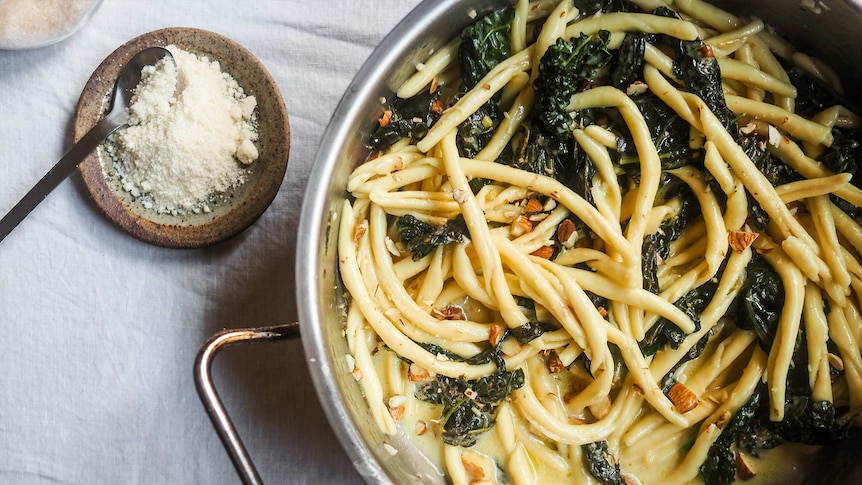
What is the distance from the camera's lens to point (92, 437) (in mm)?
3180

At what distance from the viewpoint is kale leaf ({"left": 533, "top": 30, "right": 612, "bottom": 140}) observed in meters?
2.58

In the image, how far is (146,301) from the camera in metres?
3.20

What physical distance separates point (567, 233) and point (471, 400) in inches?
30.2

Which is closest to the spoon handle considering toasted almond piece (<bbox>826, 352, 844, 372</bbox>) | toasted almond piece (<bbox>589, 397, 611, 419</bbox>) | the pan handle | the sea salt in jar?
the sea salt in jar

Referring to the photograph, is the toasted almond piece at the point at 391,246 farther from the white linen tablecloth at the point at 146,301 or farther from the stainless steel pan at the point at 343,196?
the white linen tablecloth at the point at 146,301

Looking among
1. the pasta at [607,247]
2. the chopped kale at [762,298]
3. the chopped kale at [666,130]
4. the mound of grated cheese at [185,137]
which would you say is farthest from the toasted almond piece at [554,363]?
the mound of grated cheese at [185,137]

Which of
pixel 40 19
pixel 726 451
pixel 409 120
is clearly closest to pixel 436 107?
pixel 409 120

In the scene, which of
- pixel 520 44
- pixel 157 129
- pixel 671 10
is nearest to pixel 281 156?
pixel 157 129

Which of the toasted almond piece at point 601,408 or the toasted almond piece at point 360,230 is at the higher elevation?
the toasted almond piece at point 360,230

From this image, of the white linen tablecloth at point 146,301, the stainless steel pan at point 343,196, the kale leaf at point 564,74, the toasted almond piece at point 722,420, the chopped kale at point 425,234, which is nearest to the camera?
the stainless steel pan at point 343,196

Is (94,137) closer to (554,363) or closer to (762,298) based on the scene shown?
(554,363)

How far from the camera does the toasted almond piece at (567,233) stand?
275cm

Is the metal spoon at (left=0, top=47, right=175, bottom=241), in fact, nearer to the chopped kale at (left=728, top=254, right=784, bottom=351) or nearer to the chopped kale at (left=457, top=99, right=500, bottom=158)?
the chopped kale at (left=457, top=99, right=500, bottom=158)

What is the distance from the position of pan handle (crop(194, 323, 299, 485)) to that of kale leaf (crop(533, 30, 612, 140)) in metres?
1.34
